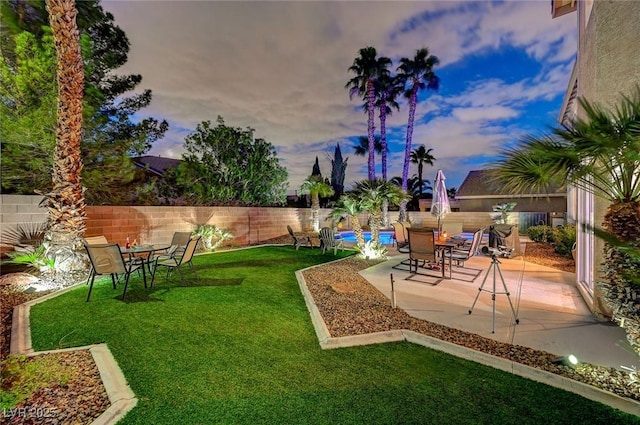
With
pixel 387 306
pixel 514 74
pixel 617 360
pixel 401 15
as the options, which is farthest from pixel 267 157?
pixel 514 74

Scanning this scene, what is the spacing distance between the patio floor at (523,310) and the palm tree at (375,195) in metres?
2.21

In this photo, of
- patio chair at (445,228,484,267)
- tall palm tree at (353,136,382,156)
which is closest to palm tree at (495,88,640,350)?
patio chair at (445,228,484,267)

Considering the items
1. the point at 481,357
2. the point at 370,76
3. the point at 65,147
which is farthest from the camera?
the point at 370,76

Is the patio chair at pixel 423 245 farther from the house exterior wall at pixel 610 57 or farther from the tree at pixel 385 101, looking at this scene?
the tree at pixel 385 101

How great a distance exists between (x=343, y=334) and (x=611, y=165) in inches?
138

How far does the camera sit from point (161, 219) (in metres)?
10.4

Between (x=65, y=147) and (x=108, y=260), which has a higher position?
(x=65, y=147)

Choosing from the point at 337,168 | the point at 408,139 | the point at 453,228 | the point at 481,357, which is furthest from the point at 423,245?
the point at 337,168

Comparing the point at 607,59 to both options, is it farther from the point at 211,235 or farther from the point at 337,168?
the point at 337,168

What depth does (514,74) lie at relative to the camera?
66.1 ft

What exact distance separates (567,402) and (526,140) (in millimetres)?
2573

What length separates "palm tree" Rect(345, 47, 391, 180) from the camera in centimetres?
2056

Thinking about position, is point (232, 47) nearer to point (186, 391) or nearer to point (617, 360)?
point (186, 391)

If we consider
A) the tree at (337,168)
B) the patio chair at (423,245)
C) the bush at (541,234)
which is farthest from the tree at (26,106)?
the tree at (337,168)
